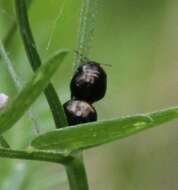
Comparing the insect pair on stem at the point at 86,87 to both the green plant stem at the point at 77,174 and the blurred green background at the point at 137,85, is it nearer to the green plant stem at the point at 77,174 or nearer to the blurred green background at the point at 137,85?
the green plant stem at the point at 77,174

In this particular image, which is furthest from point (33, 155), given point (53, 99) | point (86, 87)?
point (86, 87)

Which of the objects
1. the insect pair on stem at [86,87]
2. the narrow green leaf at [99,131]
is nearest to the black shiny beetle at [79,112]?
the insect pair on stem at [86,87]

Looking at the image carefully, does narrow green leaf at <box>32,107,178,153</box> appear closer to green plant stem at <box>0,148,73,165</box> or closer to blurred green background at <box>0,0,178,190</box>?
green plant stem at <box>0,148,73,165</box>

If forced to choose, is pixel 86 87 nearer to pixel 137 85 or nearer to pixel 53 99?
pixel 53 99

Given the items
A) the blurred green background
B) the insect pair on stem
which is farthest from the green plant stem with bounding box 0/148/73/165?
the blurred green background

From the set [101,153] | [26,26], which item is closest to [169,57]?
[101,153]

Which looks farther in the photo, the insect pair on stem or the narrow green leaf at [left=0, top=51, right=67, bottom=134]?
the insect pair on stem

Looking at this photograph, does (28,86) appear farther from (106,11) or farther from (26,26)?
(106,11)
